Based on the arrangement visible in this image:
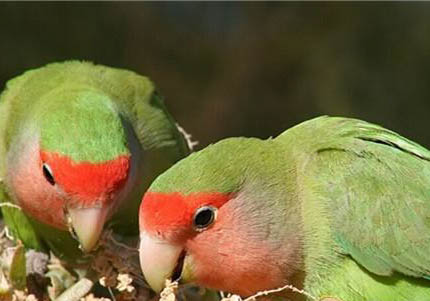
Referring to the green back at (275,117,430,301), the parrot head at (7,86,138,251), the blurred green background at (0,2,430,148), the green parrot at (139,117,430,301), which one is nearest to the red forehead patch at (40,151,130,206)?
the parrot head at (7,86,138,251)

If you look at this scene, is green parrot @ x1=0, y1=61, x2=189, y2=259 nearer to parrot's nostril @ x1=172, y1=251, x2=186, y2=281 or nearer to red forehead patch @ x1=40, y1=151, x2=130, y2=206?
red forehead patch @ x1=40, y1=151, x2=130, y2=206

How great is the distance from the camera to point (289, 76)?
5.85 m

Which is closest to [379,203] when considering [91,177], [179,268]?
[179,268]

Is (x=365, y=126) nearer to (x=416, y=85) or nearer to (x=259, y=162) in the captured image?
(x=259, y=162)

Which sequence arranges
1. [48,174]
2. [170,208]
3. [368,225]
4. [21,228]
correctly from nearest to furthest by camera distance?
[170,208] → [368,225] → [48,174] → [21,228]

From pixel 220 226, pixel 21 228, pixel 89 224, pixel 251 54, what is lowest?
pixel 251 54

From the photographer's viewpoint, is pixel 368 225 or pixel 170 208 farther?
pixel 368 225

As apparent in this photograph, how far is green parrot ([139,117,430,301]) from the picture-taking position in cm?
215

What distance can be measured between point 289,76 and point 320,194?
363cm

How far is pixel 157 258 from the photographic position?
215 cm

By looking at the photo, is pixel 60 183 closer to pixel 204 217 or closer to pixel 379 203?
pixel 204 217

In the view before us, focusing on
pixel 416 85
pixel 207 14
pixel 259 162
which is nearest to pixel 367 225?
pixel 259 162

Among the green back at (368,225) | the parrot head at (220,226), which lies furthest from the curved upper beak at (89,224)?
the green back at (368,225)

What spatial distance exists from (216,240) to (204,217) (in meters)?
0.06
